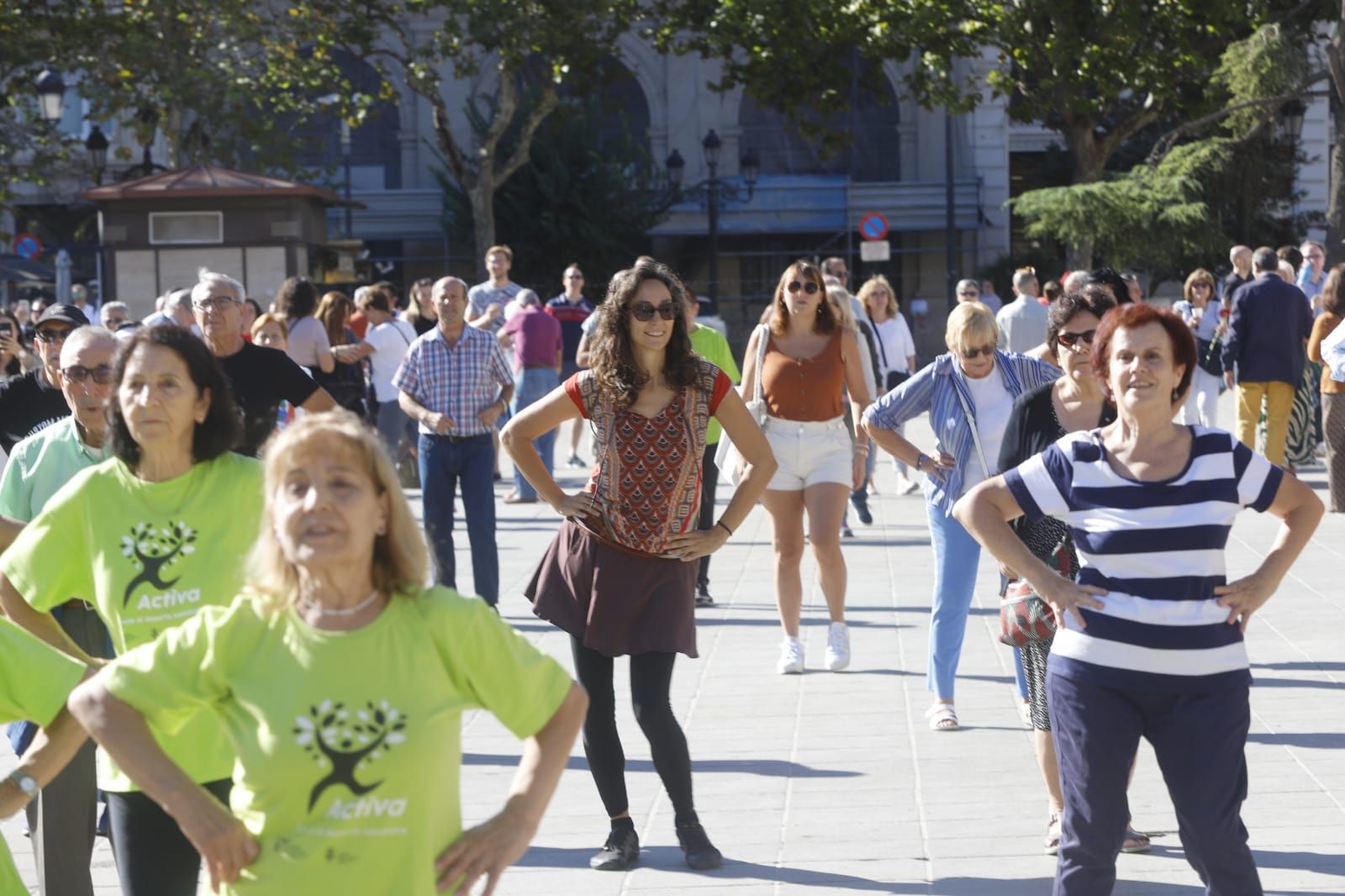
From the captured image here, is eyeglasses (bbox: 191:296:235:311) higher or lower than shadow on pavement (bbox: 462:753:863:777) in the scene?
higher

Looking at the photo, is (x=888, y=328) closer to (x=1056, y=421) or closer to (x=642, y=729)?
(x=1056, y=421)

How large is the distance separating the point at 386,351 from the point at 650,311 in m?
9.37

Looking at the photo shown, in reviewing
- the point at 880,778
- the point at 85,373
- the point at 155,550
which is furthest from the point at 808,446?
the point at 155,550

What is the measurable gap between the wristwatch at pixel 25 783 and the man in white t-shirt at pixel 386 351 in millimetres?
11486

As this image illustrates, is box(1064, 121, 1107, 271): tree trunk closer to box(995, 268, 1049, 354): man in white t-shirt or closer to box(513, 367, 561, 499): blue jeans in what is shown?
box(995, 268, 1049, 354): man in white t-shirt

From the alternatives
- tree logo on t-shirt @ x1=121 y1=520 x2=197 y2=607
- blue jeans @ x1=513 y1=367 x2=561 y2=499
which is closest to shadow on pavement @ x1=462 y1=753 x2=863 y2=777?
tree logo on t-shirt @ x1=121 y1=520 x2=197 y2=607

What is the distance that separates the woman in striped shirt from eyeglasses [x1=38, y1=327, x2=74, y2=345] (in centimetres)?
346

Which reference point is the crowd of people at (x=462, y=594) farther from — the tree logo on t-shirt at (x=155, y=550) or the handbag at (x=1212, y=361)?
the handbag at (x=1212, y=361)

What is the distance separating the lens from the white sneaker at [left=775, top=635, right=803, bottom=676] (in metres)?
8.56

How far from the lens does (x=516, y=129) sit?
41906 millimetres

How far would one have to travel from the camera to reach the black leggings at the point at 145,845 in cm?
386

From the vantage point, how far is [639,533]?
18.7 ft

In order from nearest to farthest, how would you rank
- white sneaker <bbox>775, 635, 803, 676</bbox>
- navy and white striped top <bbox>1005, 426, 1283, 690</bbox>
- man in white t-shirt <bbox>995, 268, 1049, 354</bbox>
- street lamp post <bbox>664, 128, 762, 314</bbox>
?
navy and white striped top <bbox>1005, 426, 1283, 690</bbox>, white sneaker <bbox>775, 635, 803, 676</bbox>, man in white t-shirt <bbox>995, 268, 1049, 354</bbox>, street lamp post <bbox>664, 128, 762, 314</bbox>

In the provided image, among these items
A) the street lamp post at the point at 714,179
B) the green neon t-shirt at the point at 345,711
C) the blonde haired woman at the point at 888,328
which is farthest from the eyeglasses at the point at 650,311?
the street lamp post at the point at 714,179
